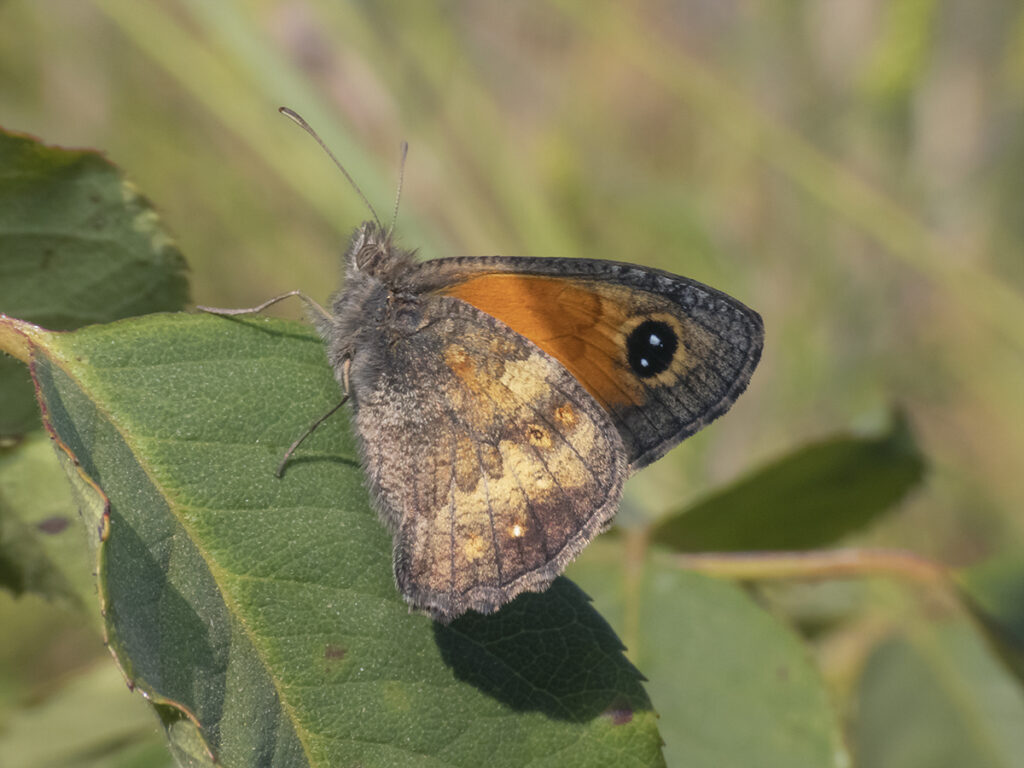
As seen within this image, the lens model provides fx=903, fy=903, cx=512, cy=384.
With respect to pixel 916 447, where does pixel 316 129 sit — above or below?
below

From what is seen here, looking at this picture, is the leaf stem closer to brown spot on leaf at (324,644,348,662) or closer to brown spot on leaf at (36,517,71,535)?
brown spot on leaf at (324,644,348,662)

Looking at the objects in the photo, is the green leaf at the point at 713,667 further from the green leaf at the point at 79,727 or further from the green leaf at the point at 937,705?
the green leaf at the point at 79,727

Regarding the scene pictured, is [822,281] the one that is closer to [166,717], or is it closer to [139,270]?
[139,270]

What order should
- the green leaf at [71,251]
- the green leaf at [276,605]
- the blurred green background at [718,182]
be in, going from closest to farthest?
the green leaf at [276,605]
the green leaf at [71,251]
the blurred green background at [718,182]

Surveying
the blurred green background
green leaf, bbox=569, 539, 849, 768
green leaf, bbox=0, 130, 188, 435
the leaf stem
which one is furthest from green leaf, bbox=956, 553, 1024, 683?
green leaf, bbox=0, 130, 188, 435

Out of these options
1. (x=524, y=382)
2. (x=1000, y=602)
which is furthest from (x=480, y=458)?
(x=1000, y=602)

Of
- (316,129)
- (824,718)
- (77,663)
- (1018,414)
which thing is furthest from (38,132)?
(1018,414)

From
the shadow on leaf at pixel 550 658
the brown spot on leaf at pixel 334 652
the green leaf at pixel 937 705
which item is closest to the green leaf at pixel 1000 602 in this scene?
the green leaf at pixel 937 705
